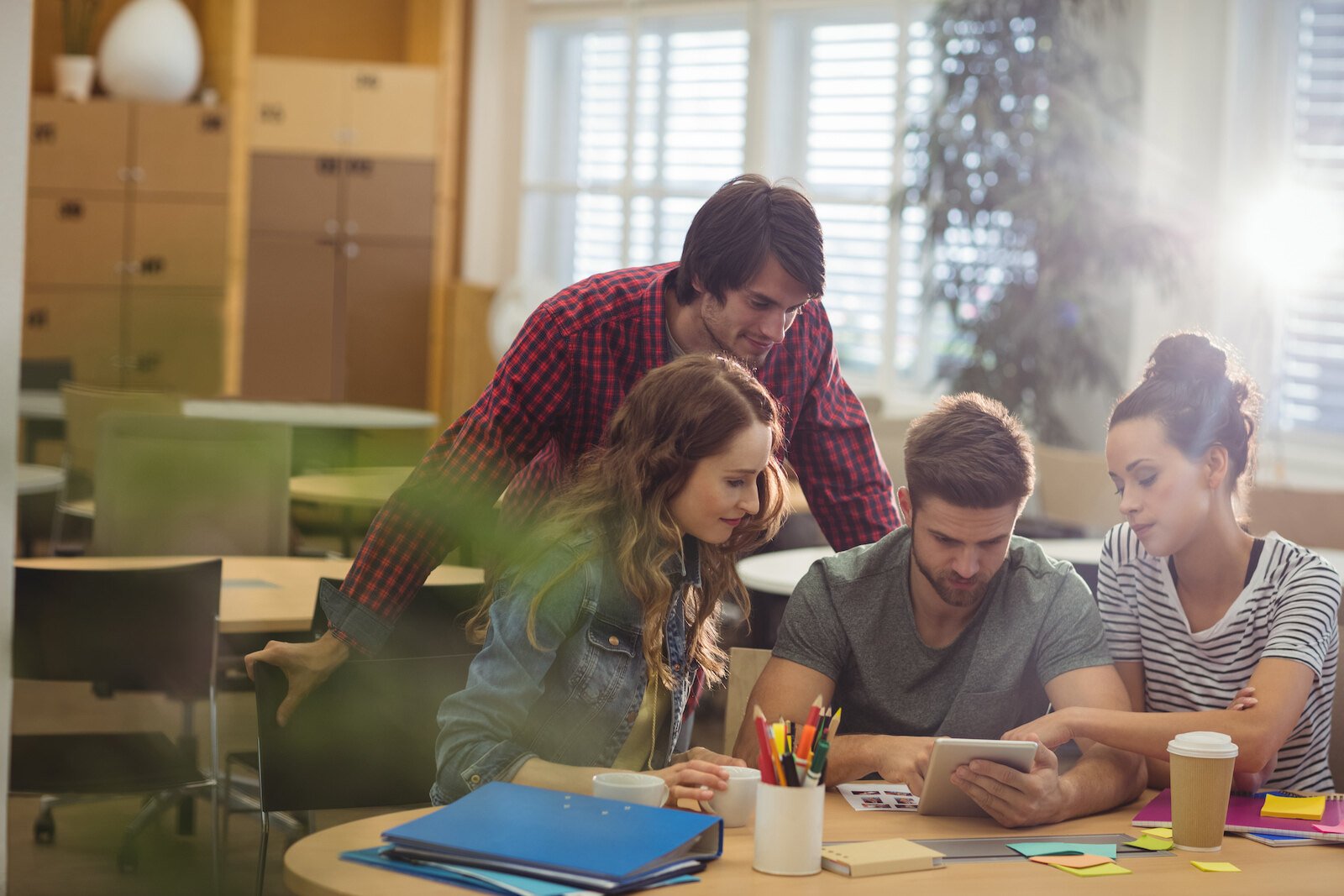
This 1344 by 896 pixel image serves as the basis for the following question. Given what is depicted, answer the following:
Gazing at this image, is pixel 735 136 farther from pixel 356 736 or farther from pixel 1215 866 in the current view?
pixel 1215 866

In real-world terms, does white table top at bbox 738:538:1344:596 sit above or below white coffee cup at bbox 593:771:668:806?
below

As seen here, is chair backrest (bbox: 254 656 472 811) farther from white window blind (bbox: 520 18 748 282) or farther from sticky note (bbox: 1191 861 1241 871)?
white window blind (bbox: 520 18 748 282)

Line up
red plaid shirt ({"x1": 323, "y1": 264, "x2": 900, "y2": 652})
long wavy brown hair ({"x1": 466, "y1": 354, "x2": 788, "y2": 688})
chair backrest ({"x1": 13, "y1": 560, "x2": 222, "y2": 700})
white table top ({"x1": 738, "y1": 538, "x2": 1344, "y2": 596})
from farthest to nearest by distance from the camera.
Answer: white table top ({"x1": 738, "y1": 538, "x2": 1344, "y2": 596}) < chair backrest ({"x1": 13, "y1": 560, "x2": 222, "y2": 700}) < red plaid shirt ({"x1": 323, "y1": 264, "x2": 900, "y2": 652}) < long wavy brown hair ({"x1": 466, "y1": 354, "x2": 788, "y2": 688})

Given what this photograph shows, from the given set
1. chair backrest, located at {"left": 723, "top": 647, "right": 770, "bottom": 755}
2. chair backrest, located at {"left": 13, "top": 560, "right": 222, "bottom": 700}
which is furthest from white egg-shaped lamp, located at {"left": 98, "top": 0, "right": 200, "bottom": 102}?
chair backrest, located at {"left": 723, "top": 647, "right": 770, "bottom": 755}

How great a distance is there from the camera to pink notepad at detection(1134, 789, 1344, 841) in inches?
67.1

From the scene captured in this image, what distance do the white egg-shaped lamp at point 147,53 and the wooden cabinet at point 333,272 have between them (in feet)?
2.14

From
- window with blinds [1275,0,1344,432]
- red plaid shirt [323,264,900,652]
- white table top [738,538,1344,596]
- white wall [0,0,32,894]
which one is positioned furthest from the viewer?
window with blinds [1275,0,1344,432]

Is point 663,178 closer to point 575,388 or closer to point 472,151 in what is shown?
point 472,151

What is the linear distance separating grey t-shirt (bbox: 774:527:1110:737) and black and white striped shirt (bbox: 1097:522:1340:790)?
0.32 ft

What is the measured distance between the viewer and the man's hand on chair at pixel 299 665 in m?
1.97

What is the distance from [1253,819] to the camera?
5.79 feet

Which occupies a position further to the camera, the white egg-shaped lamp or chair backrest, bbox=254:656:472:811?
the white egg-shaped lamp

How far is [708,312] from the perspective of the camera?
2082 mm

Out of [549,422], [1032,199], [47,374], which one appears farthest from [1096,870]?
[47,374]
